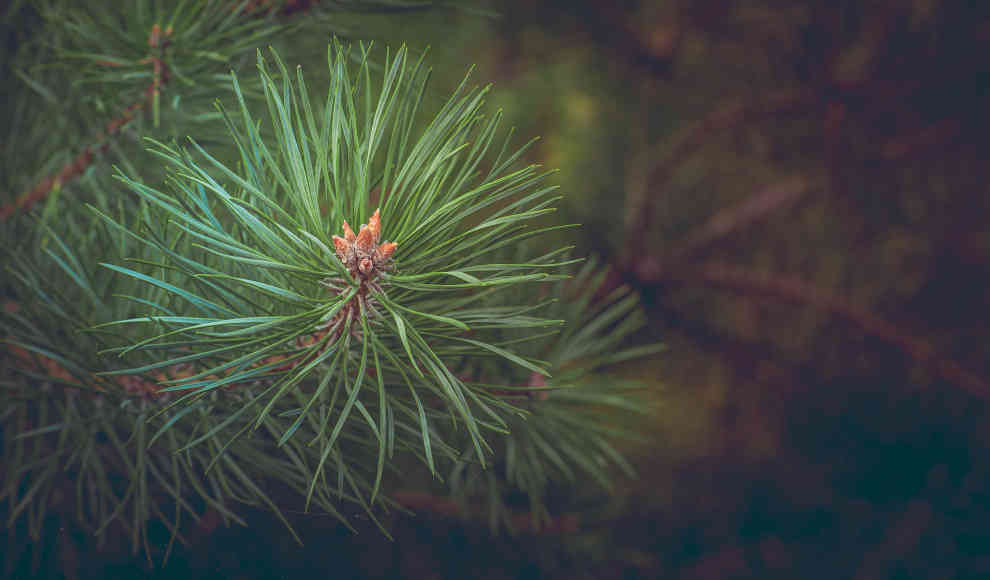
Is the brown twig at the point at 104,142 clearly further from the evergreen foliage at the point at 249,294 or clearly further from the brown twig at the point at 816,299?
the brown twig at the point at 816,299

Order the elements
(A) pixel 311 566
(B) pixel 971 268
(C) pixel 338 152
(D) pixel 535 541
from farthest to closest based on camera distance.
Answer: (B) pixel 971 268, (D) pixel 535 541, (A) pixel 311 566, (C) pixel 338 152

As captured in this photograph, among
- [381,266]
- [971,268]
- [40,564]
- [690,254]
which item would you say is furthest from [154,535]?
[971,268]

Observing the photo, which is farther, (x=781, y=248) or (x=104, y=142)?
(x=781, y=248)

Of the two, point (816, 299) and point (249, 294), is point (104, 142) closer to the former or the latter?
point (249, 294)

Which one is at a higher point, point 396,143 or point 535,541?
point 396,143

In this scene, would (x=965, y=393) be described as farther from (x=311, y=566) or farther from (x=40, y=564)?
(x=40, y=564)

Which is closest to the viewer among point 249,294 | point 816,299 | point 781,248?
point 249,294

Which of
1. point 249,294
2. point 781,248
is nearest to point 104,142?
point 249,294

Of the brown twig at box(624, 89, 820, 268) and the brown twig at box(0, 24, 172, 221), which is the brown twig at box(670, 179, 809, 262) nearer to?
the brown twig at box(624, 89, 820, 268)
